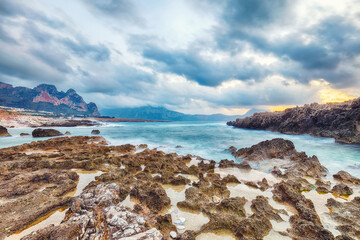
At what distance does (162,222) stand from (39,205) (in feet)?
12.8

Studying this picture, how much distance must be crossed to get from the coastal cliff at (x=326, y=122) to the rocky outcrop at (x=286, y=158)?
46.3ft

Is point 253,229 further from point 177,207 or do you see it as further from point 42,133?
point 42,133

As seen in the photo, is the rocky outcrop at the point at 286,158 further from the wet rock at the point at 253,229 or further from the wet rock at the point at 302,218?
the wet rock at the point at 253,229

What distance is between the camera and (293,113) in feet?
108

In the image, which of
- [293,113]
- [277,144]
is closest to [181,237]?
[277,144]

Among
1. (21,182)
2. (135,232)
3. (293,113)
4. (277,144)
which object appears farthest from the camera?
(293,113)

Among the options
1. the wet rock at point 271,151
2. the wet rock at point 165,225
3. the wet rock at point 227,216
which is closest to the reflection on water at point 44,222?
the wet rock at point 165,225

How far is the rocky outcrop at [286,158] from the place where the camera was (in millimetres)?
8212

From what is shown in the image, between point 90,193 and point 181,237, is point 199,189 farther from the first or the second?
point 90,193

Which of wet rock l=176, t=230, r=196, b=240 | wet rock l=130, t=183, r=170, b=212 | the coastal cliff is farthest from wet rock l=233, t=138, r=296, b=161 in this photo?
the coastal cliff

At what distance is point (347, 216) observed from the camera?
14.6 feet

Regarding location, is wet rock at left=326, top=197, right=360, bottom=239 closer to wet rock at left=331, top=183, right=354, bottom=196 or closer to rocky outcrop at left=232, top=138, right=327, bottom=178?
wet rock at left=331, top=183, right=354, bottom=196

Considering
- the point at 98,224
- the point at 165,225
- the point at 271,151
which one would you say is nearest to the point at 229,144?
the point at 271,151

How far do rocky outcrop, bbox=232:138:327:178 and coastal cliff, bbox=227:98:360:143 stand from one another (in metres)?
14.1
